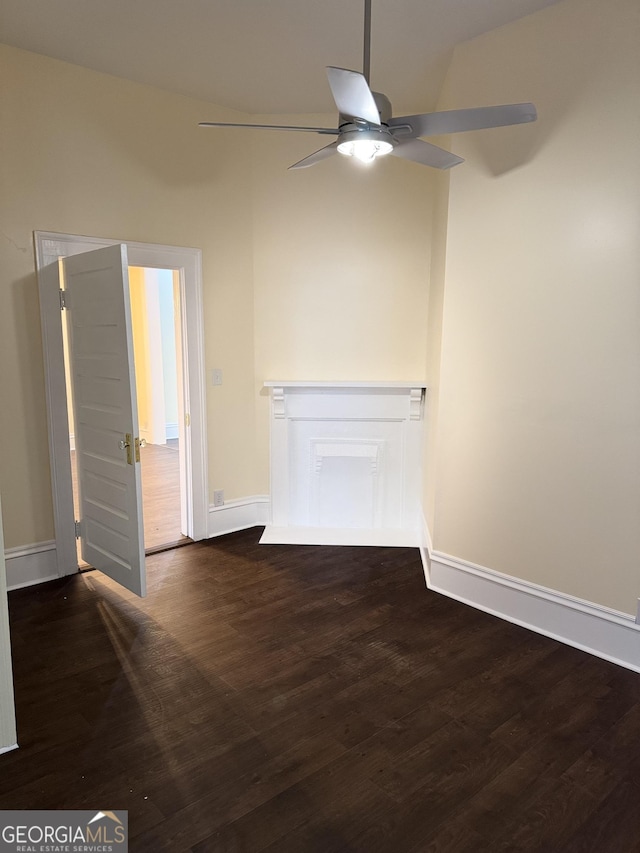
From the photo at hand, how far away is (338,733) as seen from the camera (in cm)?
218

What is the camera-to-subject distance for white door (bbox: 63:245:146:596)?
113 inches

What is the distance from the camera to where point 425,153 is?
2260 millimetres

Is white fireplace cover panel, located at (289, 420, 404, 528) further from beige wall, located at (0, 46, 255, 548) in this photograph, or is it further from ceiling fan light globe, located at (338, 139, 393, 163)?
ceiling fan light globe, located at (338, 139, 393, 163)

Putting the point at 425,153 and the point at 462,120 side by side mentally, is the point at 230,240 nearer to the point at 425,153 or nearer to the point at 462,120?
the point at 425,153

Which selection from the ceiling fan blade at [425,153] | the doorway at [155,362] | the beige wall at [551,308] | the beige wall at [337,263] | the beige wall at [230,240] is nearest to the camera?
the ceiling fan blade at [425,153]

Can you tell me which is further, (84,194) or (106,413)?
(84,194)

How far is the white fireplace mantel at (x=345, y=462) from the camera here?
13.4ft

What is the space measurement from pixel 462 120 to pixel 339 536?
9.50ft

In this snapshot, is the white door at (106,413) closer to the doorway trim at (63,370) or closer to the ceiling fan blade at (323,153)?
the doorway trim at (63,370)

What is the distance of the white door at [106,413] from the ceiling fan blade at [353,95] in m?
1.38

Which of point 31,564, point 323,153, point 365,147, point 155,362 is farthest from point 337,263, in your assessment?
point 155,362

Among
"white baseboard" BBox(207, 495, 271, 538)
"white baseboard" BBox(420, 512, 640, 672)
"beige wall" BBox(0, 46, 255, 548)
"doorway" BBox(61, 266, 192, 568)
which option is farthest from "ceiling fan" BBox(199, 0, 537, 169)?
"doorway" BBox(61, 266, 192, 568)

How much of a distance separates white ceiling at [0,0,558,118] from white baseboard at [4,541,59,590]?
2779 millimetres

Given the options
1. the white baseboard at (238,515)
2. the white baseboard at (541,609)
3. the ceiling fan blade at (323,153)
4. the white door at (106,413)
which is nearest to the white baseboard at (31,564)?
the white door at (106,413)
